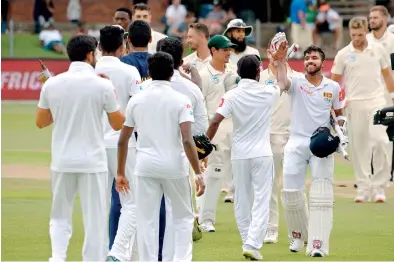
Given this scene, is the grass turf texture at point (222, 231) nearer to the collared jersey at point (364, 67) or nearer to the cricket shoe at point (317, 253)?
the cricket shoe at point (317, 253)

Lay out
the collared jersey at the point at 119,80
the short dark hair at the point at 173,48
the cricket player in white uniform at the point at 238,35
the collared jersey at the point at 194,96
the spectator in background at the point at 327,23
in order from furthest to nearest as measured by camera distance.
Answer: the spectator in background at the point at 327,23 → the cricket player in white uniform at the point at 238,35 → the short dark hair at the point at 173,48 → the collared jersey at the point at 194,96 → the collared jersey at the point at 119,80

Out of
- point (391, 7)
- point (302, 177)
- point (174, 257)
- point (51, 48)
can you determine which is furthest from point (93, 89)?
point (391, 7)

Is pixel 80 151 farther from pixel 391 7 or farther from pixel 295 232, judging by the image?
pixel 391 7

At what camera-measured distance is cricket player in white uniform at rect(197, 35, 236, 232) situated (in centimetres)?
1462

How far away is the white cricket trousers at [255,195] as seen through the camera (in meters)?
12.6

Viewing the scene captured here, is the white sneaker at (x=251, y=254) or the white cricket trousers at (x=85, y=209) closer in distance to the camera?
the white cricket trousers at (x=85, y=209)

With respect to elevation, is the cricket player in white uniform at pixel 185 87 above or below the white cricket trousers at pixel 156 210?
above

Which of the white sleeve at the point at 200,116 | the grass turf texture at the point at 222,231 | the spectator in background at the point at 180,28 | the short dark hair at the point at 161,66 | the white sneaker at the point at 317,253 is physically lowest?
the grass turf texture at the point at 222,231

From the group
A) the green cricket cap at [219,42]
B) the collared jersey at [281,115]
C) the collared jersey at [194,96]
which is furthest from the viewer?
the collared jersey at [281,115]

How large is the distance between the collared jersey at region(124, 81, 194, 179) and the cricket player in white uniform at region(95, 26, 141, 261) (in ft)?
2.76

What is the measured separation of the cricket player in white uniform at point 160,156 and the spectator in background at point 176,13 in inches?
1086

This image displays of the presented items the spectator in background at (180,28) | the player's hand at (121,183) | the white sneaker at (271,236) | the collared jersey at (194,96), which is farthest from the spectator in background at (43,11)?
the player's hand at (121,183)

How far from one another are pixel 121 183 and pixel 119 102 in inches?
45.5

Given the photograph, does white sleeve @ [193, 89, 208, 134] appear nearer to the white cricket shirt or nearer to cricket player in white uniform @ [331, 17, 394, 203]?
the white cricket shirt
